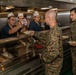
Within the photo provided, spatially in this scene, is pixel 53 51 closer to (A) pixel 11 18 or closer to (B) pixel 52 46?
(B) pixel 52 46

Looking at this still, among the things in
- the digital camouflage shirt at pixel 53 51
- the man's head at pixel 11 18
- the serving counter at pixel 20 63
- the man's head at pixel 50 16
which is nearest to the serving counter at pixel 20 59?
the serving counter at pixel 20 63

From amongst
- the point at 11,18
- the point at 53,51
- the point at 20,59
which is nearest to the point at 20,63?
the point at 20,59

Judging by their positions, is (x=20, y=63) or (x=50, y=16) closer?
(x=50, y=16)

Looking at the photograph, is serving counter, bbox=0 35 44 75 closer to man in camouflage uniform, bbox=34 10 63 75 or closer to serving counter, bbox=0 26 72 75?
serving counter, bbox=0 26 72 75

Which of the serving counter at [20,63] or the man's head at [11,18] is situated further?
the man's head at [11,18]

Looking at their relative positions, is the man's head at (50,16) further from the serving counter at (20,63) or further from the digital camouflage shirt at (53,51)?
the serving counter at (20,63)

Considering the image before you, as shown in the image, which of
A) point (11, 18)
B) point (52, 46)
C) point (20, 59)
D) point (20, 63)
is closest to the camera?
point (52, 46)

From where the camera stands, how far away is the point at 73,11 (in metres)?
3.04

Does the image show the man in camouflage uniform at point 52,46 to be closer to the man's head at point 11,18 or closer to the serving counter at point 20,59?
the serving counter at point 20,59

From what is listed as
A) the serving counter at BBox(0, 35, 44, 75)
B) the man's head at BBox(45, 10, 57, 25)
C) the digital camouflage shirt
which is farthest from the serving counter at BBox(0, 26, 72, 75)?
the man's head at BBox(45, 10, 57, 25)

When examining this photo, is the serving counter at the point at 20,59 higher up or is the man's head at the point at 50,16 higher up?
the man's head at the point at 50,16

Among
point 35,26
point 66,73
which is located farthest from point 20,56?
point 66,73

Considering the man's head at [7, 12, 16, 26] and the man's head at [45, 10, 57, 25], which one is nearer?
the man's head at [45, 10, 57, 25]

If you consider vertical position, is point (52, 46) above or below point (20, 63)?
above
